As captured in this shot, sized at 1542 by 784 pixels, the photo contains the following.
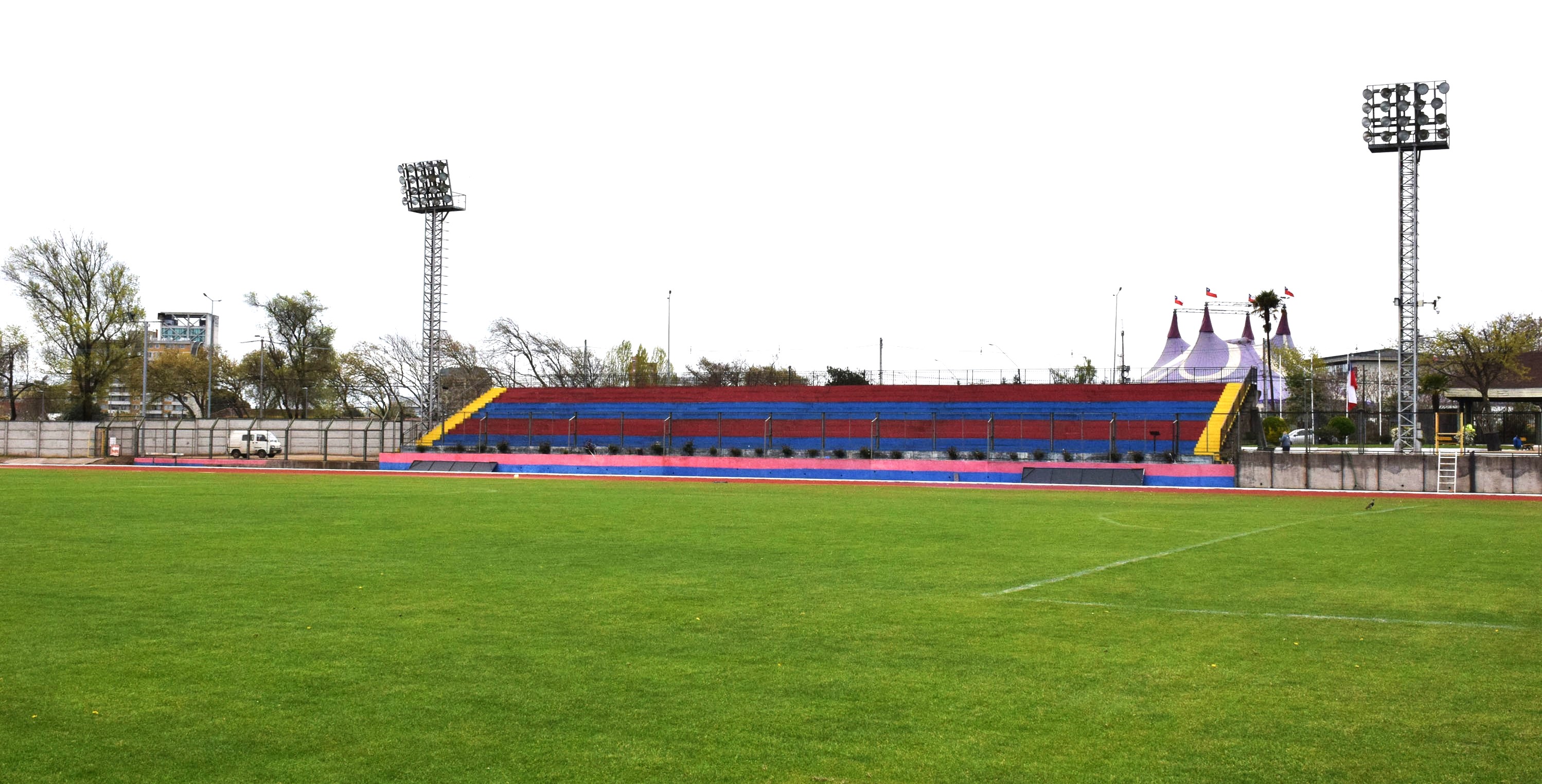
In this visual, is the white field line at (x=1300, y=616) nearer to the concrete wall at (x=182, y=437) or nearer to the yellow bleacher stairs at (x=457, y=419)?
the yellow bleacher stairs at (x=457, y=419)

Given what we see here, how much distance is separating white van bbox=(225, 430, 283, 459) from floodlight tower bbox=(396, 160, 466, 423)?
27.0ft

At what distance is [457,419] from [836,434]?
2112cm

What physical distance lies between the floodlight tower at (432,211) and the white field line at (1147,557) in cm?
4569

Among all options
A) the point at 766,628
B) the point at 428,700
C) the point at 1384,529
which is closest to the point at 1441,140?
the point at 1384,529

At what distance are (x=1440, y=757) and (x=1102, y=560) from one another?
901 centimetres

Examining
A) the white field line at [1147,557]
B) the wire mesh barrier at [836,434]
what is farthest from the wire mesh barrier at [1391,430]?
the white field line at [1147,557]

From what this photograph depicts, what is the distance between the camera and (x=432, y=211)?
2443 inches

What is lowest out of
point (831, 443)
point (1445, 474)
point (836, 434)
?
point (1445, 474)

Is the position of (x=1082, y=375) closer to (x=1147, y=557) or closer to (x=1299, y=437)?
(x=1299, y=437)

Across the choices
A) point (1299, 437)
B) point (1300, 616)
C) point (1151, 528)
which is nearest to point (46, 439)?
point (1151, 528)

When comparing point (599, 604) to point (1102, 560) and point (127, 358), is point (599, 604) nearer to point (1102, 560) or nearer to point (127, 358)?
point (1102, 560)

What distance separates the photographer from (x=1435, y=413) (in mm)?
39250

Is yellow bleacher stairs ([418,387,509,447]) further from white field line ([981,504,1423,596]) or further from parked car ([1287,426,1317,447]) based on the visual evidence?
parked car ([1287,426,1317,447])

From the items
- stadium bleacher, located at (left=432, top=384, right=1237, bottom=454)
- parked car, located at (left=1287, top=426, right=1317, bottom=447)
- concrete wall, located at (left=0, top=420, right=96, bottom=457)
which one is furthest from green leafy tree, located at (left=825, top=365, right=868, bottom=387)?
concrete wall, located at (left=0, top=420, right=96, bottom=457)
